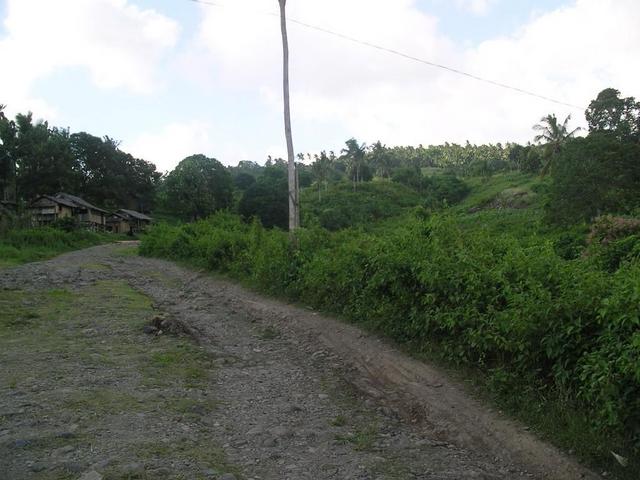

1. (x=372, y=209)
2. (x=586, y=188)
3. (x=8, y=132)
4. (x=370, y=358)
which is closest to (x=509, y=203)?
(x=372, y=209)

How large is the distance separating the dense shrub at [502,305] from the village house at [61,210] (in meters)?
43.3

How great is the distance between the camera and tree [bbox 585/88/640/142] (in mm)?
42594

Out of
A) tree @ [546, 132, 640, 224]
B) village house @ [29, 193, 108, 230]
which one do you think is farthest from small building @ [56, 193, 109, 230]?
tree @ [546, 132, 640, 224]

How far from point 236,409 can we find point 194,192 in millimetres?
56763

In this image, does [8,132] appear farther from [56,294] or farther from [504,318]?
[504,318]

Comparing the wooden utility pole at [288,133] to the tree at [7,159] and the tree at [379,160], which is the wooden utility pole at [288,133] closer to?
the tree at [7,159]

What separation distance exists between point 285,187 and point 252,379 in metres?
52.4

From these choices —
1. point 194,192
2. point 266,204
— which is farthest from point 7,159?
point 266,204

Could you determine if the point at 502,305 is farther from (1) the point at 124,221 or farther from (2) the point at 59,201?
(1) the point at 124,221

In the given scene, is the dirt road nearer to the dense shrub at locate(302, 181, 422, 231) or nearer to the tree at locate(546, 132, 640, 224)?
the tree at locate(546, 132, 640, 224)

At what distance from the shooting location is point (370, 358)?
684cm

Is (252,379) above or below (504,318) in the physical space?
below

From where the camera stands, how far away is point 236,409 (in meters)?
5.16

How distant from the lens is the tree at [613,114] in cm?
4259
